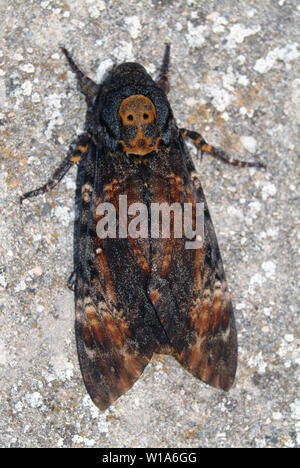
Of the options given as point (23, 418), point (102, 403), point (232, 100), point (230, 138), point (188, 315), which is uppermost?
point (232, 100)

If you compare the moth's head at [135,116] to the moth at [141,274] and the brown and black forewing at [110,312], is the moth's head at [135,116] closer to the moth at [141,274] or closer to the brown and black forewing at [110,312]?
the moth at [141,274]

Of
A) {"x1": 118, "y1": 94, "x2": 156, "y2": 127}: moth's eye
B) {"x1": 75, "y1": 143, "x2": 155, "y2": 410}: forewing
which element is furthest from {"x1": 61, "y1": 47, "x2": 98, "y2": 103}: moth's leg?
{"x1": 75, "y1": 143, "x2": 155, "y2": 410}: forewing

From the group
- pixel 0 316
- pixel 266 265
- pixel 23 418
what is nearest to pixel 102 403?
pixel 23 418

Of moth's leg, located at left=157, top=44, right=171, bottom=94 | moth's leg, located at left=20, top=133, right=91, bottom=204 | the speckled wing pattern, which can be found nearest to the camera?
the speckled wing pattern

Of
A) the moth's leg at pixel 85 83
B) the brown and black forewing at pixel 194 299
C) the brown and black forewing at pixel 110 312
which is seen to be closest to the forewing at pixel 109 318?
the brown and black forewing at pixel 110 312

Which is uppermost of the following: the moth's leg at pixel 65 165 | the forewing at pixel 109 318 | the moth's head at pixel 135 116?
the moth's head at pixel 135 116

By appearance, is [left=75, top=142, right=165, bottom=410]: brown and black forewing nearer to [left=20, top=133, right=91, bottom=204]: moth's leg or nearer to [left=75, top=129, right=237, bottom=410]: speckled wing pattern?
[left=75, top=129, right=237, bottom=410]: speckled wing pattern
